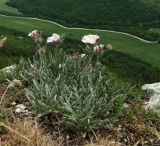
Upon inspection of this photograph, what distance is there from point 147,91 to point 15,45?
14369 centimetres

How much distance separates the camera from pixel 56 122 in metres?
8.45

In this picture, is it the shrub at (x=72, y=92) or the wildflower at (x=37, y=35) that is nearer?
the shrub at (x=72, y=92)

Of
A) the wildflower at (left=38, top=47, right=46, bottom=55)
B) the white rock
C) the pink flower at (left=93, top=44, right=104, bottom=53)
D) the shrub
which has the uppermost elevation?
the pink flower at (left=93, top=44, right=104, bottom=53)

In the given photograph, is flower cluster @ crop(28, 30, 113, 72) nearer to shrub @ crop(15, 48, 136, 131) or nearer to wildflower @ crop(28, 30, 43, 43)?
wildflower @ crop(28, 30, 43, 43)

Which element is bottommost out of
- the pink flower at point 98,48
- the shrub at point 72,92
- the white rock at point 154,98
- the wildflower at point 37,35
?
the white rock at point 154,98

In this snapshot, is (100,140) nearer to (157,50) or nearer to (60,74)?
(60,74)

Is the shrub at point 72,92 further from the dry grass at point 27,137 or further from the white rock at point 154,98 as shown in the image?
the dry grass at point 27,137

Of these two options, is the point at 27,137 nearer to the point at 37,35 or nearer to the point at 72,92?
the point at 72,92

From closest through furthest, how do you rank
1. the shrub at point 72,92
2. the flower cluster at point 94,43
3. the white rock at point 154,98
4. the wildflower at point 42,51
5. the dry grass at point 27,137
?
the dry grass at point 27,137
the shrub at point 72,92
the flower cluster at point 94,43
the white rock at point 154,98
the wildflower at point 42,51

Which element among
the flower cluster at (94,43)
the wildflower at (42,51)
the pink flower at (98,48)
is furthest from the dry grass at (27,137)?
the wildflower at (42,51)

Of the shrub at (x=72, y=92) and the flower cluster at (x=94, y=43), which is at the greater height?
the flower cluster at (x=94, y=43)

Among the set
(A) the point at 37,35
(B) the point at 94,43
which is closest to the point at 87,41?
(B) the point at 94,43

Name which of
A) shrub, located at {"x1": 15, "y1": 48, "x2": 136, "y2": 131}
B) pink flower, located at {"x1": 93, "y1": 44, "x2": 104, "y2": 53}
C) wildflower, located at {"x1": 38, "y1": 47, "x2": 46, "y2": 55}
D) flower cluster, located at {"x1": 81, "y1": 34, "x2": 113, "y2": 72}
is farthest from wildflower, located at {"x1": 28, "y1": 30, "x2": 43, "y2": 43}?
pink flower, located at {"x1": 93, "y1": 44, "x2": 104, "y2": 53}

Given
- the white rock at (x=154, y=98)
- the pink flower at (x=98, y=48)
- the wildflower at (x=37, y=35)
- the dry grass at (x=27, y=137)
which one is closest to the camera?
the dry grass at (x=27, y=137)
